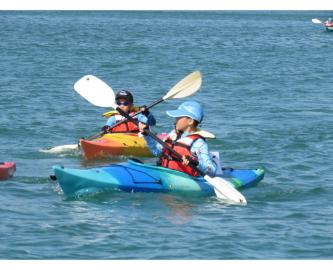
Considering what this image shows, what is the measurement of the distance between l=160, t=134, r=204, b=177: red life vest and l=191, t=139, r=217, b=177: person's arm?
43 mm

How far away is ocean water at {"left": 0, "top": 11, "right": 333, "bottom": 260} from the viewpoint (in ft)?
18.4

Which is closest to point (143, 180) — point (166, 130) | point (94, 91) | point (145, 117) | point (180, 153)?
point (180, 153)

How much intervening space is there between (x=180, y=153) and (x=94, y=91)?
1144 millimetres

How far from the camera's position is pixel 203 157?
7453 millimetres

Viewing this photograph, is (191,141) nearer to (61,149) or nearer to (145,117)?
(145,117)

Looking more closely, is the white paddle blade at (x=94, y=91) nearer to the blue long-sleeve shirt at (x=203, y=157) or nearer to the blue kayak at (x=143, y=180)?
the blue kayak at (x=143, y=180)

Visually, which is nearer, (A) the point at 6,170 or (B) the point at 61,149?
(A) the point at 6,170

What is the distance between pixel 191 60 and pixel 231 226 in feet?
76.5

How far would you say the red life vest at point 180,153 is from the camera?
747cm

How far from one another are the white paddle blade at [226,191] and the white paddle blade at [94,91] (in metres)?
1.29

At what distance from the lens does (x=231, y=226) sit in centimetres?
633
